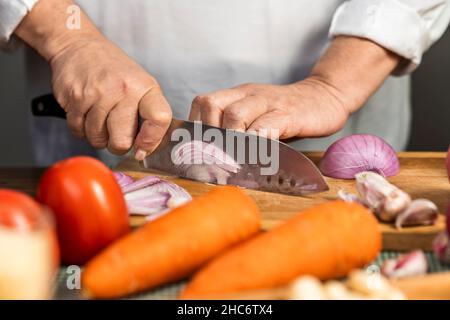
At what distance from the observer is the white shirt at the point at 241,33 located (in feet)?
5.19

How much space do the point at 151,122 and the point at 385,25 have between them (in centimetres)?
54

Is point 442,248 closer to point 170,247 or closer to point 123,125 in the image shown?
point 170,247

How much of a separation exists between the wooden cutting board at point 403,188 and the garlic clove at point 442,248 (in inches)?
2.4

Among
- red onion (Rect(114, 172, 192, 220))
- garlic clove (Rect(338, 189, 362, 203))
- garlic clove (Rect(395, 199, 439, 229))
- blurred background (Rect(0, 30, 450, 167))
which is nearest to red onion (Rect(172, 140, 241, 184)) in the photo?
red onion (Rect(114, 172, 192, 220))

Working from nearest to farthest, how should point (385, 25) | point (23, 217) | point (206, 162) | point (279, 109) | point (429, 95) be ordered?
point (23, 217)
point (206, 162)
point (279, 109)
point (385, 25)
point (429, 95)

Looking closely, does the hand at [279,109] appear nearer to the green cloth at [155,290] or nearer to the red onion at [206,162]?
the red onion at [206,162]

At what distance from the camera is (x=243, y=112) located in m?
1.36

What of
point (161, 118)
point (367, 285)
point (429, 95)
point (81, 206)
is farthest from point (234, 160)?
point (429, 95)

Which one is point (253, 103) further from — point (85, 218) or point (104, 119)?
point (85, 218)

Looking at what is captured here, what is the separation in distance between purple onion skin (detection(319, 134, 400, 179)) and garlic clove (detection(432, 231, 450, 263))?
0.35 m

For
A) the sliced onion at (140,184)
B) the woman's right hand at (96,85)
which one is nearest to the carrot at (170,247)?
the sliced onion at (140,184)

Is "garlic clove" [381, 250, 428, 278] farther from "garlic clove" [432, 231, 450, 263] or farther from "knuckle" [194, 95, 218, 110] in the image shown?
"knuckle" [194, 95, 218, 110]

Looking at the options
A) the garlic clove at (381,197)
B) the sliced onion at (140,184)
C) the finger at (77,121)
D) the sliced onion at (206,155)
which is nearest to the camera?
the garlic clove at (381,197)
